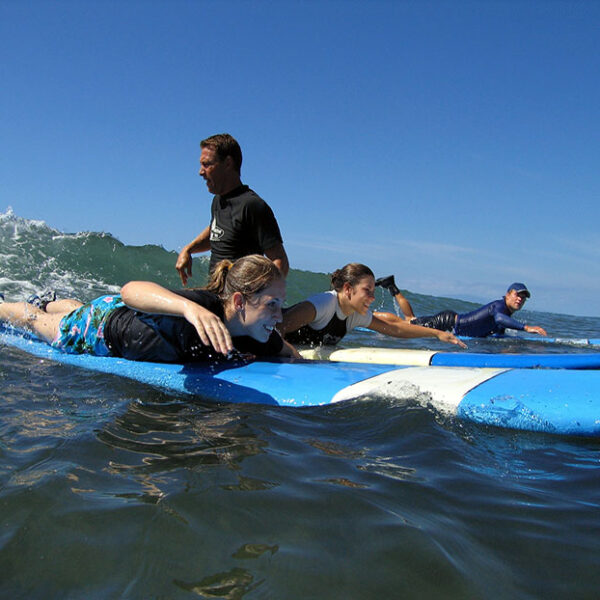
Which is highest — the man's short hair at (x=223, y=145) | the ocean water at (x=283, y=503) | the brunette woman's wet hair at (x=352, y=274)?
the man's short hair at (x=223, y=145)

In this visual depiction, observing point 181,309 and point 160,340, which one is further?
point 160,340

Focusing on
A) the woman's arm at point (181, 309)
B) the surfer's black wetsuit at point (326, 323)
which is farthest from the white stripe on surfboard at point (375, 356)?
the woman's arm at point (181, 309)

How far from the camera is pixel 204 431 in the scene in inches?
95.1

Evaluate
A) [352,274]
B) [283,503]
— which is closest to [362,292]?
[352,274]

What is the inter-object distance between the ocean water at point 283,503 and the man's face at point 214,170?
1.87 m

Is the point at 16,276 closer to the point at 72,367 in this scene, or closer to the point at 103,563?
the point at 72,367

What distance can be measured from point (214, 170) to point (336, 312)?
5.16ft

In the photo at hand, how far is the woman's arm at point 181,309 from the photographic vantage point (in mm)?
2404

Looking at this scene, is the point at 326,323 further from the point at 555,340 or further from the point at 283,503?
the point at 555,340

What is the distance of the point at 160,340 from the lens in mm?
3355

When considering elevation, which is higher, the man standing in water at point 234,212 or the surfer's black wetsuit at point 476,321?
the man standing in water at point 234,212

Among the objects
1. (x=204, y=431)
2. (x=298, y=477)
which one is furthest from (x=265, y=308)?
(x=298, y=477)

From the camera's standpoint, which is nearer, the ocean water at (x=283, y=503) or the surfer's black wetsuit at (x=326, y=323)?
the ocean water at (x=283, y=503)

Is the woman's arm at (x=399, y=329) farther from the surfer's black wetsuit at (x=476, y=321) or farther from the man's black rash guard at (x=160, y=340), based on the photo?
the surfer's black wetsuit at (x=476, y=321)
